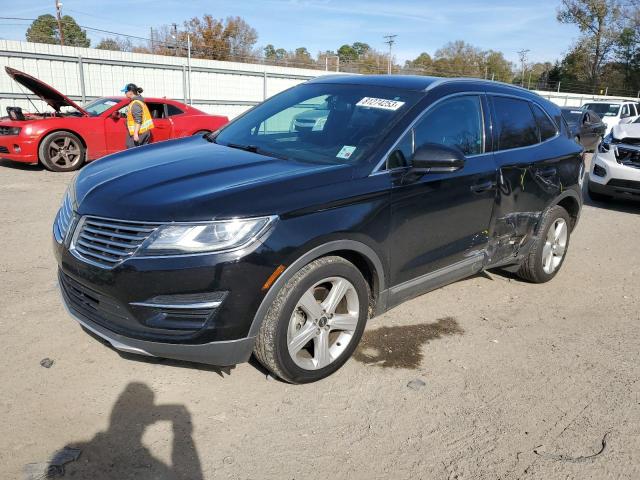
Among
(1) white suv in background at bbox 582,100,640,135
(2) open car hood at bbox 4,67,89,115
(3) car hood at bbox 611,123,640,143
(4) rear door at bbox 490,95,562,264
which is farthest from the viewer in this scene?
(1) white suv in background at bbox 582,100,640,135

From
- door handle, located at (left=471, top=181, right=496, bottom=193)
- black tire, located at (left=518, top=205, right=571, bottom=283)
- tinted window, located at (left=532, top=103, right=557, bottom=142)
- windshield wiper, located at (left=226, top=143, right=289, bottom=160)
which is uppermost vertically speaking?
tinted window, located at (left=532, top=103, right=557, bottom=142)

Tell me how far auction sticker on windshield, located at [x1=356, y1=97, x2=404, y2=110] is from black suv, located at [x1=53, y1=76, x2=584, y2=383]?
0.01 meters

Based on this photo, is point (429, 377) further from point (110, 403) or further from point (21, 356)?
point (21, 356)

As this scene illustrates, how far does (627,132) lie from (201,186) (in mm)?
8313

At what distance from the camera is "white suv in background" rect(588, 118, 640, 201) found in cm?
830

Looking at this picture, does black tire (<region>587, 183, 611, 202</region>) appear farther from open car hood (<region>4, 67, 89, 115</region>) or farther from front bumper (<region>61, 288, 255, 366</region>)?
open car hood (<region>4, 67, 89, 115</region>)

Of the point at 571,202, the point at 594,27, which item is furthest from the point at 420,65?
the point at 571,202

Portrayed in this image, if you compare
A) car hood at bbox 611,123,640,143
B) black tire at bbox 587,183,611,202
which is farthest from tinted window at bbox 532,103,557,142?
black tire at bbox 587,183,611,202

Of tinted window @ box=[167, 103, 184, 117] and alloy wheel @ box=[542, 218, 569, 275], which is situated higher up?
tinted window @ box=[167, 103, 184, 117]

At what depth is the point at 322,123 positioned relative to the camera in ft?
Answer: 12.3

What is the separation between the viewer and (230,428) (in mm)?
2795

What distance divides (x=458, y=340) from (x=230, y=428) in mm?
1910

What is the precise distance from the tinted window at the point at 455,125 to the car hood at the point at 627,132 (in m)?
5.83

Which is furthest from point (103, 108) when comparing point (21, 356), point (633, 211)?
point (633, 211)
